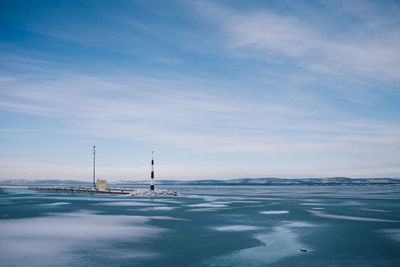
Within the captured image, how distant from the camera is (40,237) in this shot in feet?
49.8

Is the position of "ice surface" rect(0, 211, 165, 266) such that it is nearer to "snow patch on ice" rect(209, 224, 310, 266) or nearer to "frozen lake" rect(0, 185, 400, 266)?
"frozen lake" rect(0, 185, 400, 266)

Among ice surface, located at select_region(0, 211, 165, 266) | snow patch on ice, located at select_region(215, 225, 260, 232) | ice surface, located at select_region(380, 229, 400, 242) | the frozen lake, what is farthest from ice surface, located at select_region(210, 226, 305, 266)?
ice surface, located at select_region(380, 229, 400, 242)

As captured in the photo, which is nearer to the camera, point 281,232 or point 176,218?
point 281,232

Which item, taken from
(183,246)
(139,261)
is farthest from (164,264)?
(183,246)

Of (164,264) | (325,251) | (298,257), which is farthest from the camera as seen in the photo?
(325,251)

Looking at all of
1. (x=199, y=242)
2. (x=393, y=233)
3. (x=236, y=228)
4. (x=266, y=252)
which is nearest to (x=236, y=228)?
(x=236, y=228)

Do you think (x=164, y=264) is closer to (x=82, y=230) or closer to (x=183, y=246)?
(x=183, y=246)

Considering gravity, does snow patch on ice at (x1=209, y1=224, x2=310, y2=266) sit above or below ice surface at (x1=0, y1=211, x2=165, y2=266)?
below

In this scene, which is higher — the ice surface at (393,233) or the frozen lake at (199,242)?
the frozen lake at (199,242)

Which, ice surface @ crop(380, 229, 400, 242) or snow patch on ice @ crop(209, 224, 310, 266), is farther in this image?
ice surface @ crop(380, 229, 400, 242)

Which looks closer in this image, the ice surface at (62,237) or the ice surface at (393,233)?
the ice surface at (62,237)

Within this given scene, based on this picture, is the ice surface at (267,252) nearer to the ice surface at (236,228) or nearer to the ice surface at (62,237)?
the ice surface at (236,228)

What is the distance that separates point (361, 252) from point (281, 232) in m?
4.74

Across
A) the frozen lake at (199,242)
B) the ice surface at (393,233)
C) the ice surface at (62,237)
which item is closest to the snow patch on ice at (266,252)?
the frozen lake at (199,242)
